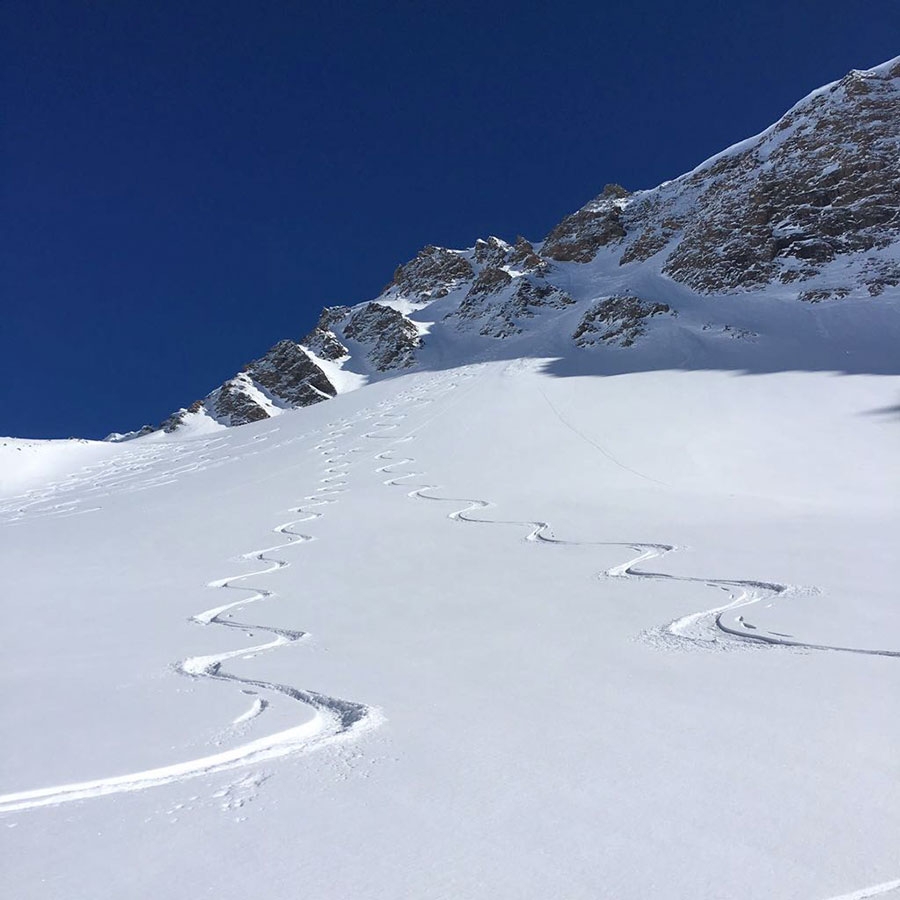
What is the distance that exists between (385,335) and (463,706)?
54.6 metres

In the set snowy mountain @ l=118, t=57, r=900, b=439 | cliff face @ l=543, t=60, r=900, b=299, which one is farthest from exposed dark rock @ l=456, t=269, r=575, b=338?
cliff face @ l=543, t=60, r=900, b=299

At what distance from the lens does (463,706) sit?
2.94 m

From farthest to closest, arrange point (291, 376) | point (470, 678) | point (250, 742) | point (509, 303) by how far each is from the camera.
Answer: point (291, 376) → point (509, 303) → point (470, 678) → point (250, 742)

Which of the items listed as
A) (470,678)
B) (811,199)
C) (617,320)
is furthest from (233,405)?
(470,678)

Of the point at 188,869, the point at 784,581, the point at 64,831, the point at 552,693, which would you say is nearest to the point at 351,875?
the point at 188,869

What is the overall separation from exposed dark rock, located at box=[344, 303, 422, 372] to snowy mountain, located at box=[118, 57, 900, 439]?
18 cm

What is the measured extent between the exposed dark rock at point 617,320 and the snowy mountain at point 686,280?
115 mm

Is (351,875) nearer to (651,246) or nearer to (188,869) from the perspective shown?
(188,869)

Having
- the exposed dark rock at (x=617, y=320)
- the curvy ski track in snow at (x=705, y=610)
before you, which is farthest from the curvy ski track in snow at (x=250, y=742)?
the exposed dark rock at (x=617, y=320)

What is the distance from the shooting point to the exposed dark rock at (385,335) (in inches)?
2031

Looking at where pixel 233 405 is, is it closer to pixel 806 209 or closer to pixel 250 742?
pixel 806 209

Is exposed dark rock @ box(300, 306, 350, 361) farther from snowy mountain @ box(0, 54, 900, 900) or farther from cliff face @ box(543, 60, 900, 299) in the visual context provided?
snowy mountain @ box(0, 54, 900, 900)

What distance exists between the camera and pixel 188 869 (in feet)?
5.97

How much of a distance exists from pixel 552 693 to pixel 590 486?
8.50 meters
